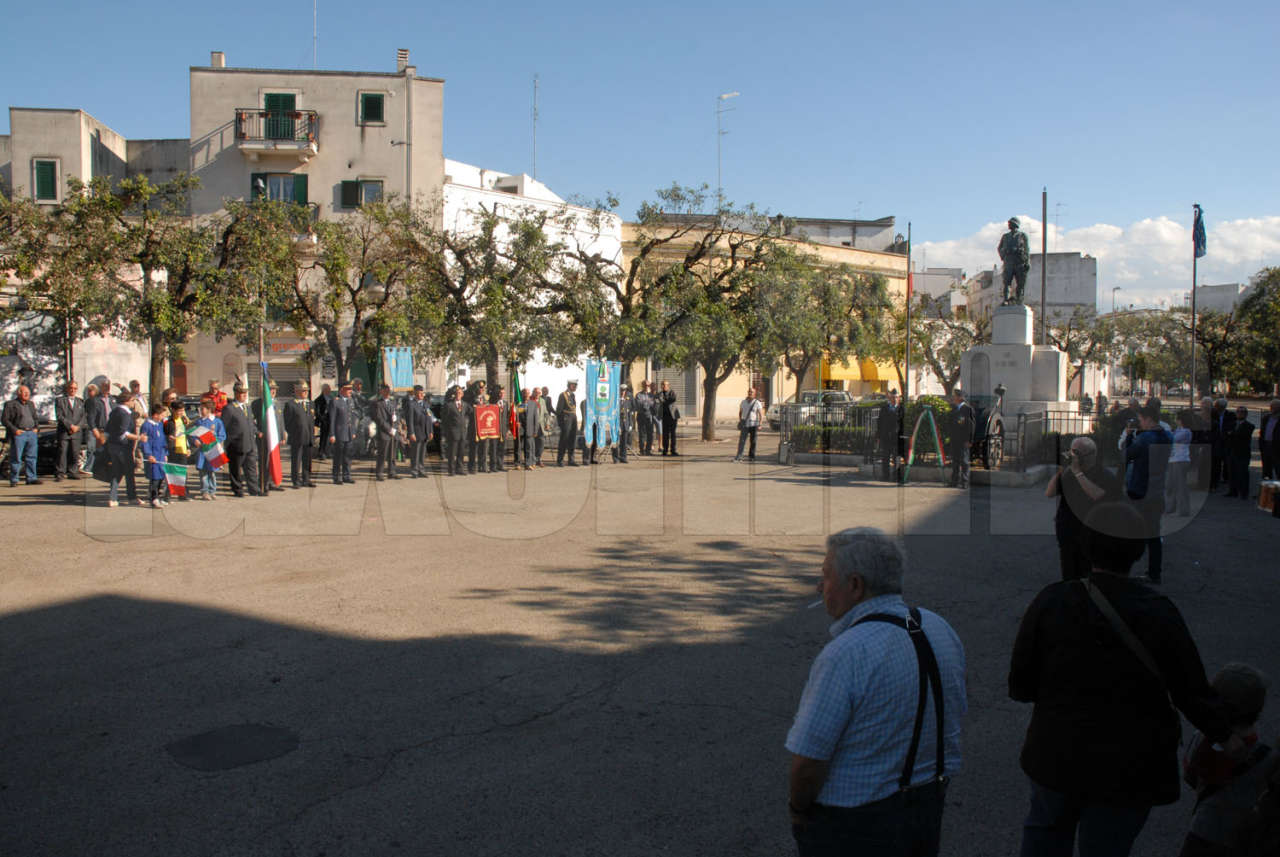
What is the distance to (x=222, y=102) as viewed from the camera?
36.4 meters

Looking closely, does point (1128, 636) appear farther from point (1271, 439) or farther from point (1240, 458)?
point (1240, 458)

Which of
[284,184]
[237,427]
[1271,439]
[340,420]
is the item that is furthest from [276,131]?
[1271,439]

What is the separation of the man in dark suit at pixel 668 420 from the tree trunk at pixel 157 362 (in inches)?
466

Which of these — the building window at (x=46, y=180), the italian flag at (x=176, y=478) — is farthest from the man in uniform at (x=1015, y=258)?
the building window at (x=46, y=180)

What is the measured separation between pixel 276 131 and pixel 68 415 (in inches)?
893

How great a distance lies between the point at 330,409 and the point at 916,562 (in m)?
10.6

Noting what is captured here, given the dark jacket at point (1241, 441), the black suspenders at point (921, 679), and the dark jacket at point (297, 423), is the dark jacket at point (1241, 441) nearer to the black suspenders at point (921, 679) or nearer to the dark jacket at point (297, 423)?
the dark jacket at point (297, 423)

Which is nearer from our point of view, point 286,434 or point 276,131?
point 286,434

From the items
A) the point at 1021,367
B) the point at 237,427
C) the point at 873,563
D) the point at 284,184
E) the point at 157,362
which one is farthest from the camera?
the point at 284,184

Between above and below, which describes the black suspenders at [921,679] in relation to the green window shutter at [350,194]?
below

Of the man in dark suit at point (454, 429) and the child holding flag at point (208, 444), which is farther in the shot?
the man in dark suit at point (454, 429)

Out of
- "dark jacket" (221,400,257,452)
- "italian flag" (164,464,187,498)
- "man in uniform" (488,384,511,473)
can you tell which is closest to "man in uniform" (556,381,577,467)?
"man in uniform" (488,384,511,473)

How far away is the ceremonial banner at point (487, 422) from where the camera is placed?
1898 centimetres

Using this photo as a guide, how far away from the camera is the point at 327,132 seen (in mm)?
36531
